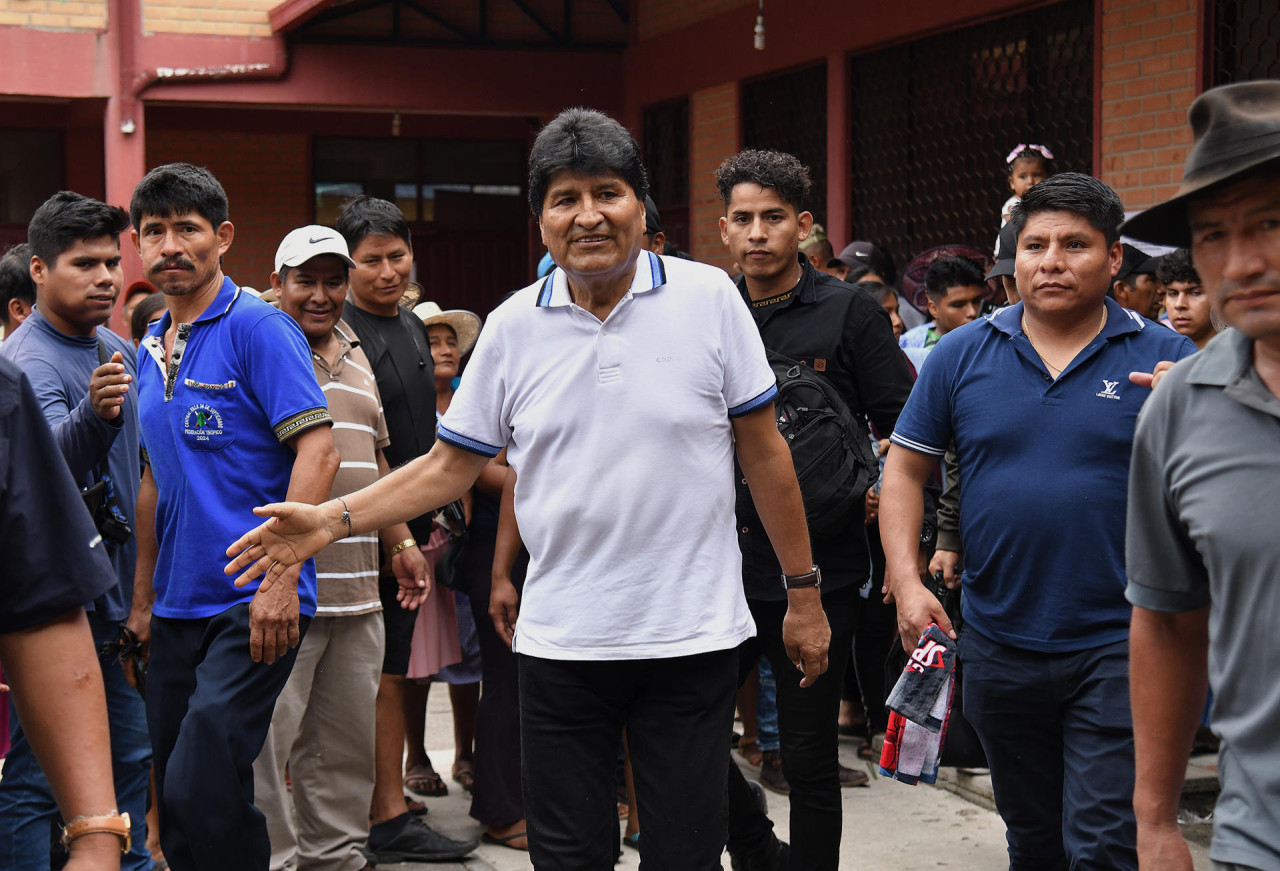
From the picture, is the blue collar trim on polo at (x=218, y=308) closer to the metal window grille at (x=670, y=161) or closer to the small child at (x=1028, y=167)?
the small child at (x=1028, y=167)

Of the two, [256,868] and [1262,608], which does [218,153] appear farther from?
[1262,608]

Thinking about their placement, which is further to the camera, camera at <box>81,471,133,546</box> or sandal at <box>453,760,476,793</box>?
sandal at <box>453,760,476,793</box>

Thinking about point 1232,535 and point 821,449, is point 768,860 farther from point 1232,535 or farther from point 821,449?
point 1232,535

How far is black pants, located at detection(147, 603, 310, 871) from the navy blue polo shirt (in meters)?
1.95

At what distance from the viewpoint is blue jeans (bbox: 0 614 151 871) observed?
446 cm

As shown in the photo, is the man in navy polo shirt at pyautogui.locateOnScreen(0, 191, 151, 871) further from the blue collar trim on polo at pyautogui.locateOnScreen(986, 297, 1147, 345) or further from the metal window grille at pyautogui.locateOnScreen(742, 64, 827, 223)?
the metal window grille at pyautogui.locateOnScreen(742, 64, 827, 223)

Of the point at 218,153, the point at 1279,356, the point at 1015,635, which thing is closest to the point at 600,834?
the point at 1015,635

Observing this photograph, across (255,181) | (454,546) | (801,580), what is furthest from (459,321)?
(255,181)

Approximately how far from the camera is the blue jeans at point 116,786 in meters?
4.46

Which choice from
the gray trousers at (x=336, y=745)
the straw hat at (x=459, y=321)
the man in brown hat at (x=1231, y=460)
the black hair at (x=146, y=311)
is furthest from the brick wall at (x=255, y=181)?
the man in brown hat at (x=1231, y=460)

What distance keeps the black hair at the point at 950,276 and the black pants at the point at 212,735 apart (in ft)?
11.4

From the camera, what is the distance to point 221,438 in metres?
4.13

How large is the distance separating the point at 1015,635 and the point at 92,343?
321cm

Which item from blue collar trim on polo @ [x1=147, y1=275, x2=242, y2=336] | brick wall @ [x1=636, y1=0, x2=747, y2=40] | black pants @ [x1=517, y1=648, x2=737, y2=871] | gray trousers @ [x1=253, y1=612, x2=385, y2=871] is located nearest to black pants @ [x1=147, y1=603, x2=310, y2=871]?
gray trousers @ [x1=253, y1=612, x2=385, y2=871]
